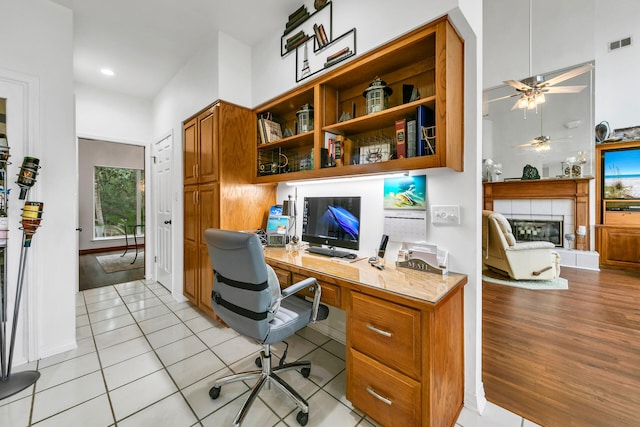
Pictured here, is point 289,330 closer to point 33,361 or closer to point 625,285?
point 33,361

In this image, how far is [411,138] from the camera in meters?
1.61

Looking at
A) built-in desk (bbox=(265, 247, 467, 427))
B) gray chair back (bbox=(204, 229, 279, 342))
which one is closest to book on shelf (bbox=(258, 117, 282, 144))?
gray chair back (bbox=(204, 229, 279, 342))

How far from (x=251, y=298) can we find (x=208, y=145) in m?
1.94

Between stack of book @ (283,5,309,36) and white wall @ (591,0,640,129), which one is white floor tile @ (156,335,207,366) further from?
white wall @ (591,0,640,129)

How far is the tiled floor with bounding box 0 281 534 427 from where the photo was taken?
1446 mm

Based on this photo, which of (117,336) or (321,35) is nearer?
(321,35)

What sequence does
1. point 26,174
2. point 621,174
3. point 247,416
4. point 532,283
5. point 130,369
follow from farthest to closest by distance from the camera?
point 621,174, point 532,283, point 130,369, point 26,174, point 247,416

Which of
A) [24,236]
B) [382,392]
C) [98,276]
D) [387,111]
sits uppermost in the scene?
[387,111]

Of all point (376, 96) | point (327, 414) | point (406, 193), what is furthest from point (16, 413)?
point (376, 96)

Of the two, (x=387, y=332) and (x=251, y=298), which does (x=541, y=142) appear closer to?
(x=387, y=332)

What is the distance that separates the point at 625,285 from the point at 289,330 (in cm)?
523

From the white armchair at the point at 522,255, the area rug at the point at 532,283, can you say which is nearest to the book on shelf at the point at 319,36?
the white armchair at the point at 522,255

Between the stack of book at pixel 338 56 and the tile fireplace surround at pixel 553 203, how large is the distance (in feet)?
17.4

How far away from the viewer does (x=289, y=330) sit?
4.81 feet
